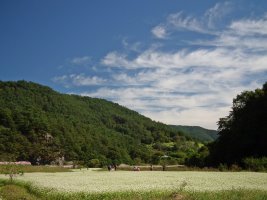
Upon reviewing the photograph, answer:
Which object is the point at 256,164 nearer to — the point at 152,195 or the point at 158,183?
the point at 158,183

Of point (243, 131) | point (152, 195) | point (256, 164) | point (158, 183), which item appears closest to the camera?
point (152, 195)

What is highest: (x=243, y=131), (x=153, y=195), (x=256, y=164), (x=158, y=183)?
(x=243, y=131)

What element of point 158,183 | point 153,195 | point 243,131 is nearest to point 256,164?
point 243,131

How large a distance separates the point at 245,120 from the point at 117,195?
148 ft

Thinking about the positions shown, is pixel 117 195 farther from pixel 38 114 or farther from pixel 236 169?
pixel 38 114

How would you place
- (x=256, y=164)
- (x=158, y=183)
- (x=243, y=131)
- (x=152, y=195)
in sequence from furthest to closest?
(x=243, y=131) → (x=256, y=164) → (x=158, y=183) → (x=152, y=195)

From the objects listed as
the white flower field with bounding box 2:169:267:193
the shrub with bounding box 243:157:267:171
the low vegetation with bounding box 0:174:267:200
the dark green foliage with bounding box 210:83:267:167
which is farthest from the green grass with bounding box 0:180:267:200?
the dark green foliage with bounding box 210:83:267:167

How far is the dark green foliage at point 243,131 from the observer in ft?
209

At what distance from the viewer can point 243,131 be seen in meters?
65.6

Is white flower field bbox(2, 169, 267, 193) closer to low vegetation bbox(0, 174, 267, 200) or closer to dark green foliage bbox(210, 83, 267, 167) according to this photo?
low vegetation bbox(0, 174, 267, 200)

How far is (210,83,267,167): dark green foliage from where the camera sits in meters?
63.7

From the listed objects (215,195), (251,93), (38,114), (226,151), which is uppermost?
(38,114)

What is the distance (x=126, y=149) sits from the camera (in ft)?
639

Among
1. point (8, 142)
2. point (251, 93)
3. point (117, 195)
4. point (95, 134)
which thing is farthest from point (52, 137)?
point (117, 195)
